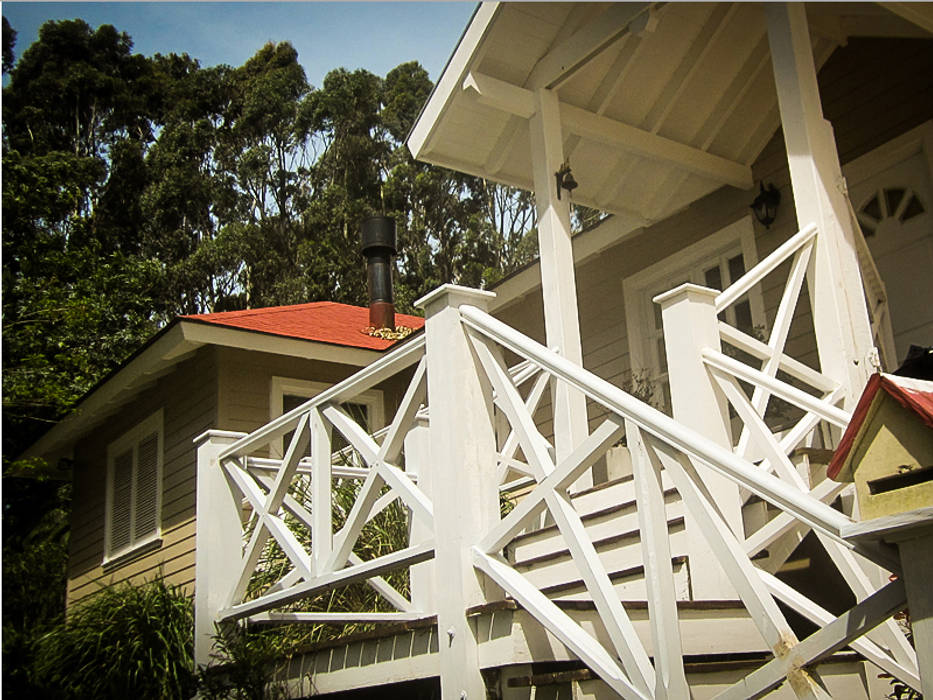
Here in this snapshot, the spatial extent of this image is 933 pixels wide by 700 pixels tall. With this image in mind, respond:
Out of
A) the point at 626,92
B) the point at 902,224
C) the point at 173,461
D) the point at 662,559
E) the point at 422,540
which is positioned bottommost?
the point at 662,559

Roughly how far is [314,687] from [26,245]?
10.4 meters

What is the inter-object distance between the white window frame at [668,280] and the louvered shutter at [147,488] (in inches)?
205

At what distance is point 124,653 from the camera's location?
5.78m

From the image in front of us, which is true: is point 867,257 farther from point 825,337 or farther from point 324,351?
point 324,351

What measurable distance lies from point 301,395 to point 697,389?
260 inches

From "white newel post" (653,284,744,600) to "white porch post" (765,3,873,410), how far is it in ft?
2.87

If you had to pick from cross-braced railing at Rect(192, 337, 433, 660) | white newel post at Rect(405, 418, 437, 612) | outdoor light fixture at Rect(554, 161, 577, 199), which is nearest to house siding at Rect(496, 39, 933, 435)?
outdoor light fixture at Rect(554, 161, 577, 199)

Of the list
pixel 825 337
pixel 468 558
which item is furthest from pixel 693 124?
pixel 468 558

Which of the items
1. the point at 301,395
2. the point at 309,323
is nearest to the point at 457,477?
the point at 301,395

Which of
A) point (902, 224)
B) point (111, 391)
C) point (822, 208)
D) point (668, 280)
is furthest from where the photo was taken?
point (111, 391)

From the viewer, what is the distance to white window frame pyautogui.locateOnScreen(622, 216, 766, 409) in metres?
7.47

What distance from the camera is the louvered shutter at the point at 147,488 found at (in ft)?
33.8

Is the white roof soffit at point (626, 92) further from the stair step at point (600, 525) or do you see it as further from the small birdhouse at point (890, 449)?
the small birdhouse at point (890, 449)

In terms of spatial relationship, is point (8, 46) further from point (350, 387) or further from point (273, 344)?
point (350, 387)
